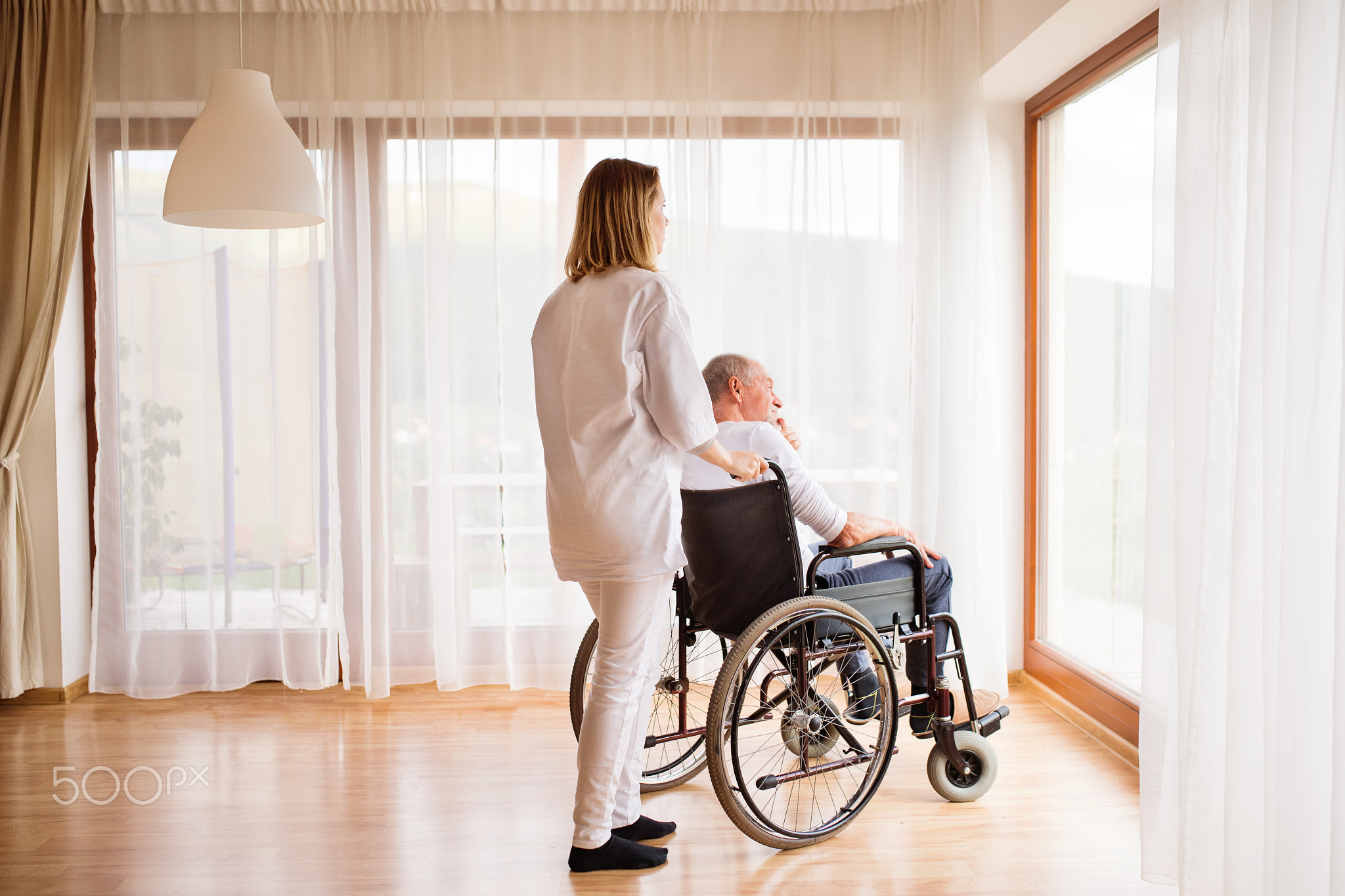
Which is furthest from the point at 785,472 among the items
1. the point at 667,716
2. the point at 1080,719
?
the point at 1080,719

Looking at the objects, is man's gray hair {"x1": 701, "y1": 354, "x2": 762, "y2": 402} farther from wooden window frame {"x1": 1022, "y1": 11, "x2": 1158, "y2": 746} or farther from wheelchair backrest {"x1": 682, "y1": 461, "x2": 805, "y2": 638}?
wooden window frame {"x1": 1022, "y1": 11, "x2": 1158, "y2": 746}

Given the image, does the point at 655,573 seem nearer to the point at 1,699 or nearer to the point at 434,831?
the point at 434,831

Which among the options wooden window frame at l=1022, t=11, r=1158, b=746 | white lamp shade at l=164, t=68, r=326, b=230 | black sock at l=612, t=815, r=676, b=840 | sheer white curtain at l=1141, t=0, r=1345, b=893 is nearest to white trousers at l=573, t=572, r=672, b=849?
black sock at l=612, t=815, r=676, b=840

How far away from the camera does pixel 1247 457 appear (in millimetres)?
1636

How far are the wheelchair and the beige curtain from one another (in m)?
2.14

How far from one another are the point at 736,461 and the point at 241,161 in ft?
4.61

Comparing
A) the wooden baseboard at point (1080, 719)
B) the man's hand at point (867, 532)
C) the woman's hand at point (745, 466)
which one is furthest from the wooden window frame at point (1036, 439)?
the woman's hand at point (745, 466)

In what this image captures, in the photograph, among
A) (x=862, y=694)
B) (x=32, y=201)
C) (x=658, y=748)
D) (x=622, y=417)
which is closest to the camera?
(x=622, y=417)

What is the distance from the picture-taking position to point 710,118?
3221 millimetres

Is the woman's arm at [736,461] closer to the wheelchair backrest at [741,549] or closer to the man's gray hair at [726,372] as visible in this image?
the wheelchair backrest at [741,549]

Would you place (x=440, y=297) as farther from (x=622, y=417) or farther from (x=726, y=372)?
(x=622, y=417)

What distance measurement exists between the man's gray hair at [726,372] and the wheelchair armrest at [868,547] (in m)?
0.48

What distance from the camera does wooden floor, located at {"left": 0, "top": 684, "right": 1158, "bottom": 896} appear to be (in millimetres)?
2035

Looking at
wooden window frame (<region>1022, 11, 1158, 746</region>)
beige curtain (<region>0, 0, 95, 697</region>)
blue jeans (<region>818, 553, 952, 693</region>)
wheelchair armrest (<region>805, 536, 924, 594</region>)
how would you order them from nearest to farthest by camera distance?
wheelchair armrest (<region>805, 536, 924, 594</region>), blue jeans (<region>818, 553, 952, 693</region>), wooden window frame (<region>1022, 11, 1158, 746</region>), beige curtain (<region>0, 0, 95, 697</region>)
